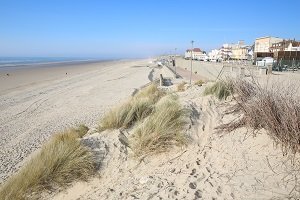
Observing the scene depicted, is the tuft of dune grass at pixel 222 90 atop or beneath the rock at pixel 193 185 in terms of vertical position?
atop

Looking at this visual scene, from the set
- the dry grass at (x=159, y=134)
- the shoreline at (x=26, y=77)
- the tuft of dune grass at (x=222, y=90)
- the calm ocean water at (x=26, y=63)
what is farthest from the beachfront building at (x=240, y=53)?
the dry grass at (x=159, y=134)

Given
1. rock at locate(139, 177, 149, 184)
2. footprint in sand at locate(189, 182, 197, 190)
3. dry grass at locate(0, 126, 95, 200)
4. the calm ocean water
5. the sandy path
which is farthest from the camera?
the calm ocean water

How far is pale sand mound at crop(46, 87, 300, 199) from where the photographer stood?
3.56 metres

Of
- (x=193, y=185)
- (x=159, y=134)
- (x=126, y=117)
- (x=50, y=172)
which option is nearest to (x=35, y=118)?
(x=126, y=117)

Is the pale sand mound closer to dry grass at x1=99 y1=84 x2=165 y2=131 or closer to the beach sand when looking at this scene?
the beach sand

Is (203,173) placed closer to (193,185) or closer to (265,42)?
(193,185)

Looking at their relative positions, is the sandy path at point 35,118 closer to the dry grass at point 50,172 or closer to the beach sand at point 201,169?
Result: the beach sand at point 201,169

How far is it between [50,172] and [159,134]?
1.82 meters

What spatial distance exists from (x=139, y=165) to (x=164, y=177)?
64 cm

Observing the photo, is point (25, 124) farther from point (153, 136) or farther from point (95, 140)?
point (153, 136)

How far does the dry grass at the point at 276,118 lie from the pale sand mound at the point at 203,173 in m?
0.16

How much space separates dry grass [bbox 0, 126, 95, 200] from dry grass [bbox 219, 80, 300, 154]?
2.49 meters

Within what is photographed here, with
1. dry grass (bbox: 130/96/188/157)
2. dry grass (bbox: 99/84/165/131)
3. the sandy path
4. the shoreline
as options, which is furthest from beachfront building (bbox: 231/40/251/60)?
dry grass (bbox: 130/96/188/157)

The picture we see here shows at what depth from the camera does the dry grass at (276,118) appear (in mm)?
4078
